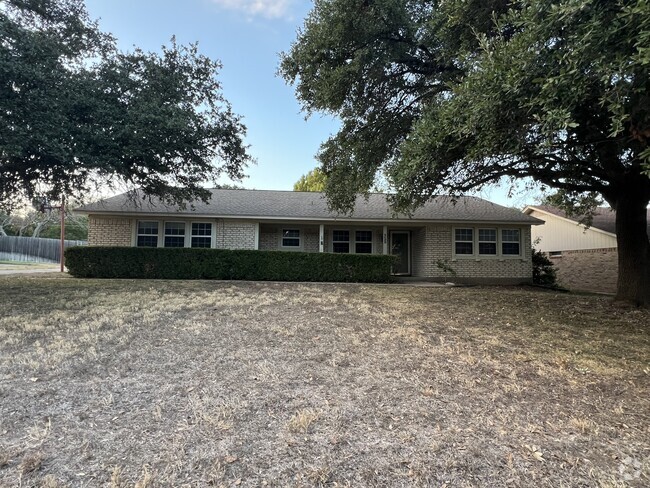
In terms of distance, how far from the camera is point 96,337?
545cm

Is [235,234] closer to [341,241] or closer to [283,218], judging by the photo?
[283,218]

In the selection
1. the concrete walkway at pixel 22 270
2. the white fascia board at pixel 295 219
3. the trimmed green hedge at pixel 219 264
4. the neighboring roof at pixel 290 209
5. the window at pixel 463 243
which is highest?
the neighboring roof at pixel 290 209

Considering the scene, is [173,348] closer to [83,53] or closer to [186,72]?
[186,72]

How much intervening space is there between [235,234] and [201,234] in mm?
1356

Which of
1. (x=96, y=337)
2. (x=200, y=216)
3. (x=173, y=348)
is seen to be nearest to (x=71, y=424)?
(x=173, y=348)

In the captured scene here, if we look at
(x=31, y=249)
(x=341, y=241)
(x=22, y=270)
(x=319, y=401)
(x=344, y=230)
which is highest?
(x=344, y=230)

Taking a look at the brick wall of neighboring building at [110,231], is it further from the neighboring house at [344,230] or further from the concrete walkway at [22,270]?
the concrete walkway at [22,270]

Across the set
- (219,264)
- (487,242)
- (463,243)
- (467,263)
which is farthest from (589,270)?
(219,264)

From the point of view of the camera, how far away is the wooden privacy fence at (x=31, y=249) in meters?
31.1

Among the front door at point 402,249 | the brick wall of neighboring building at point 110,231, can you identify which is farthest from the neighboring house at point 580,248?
the brick wall of neighboring building at point 110,231

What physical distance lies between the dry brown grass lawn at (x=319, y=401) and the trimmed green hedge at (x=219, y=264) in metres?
6.55

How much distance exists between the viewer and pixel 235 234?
50.3 feet

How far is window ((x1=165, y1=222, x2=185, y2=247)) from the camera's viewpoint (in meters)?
15.3

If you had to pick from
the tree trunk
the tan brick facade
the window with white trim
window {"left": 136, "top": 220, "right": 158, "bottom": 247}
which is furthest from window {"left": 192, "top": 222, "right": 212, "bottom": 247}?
the tree trunk
